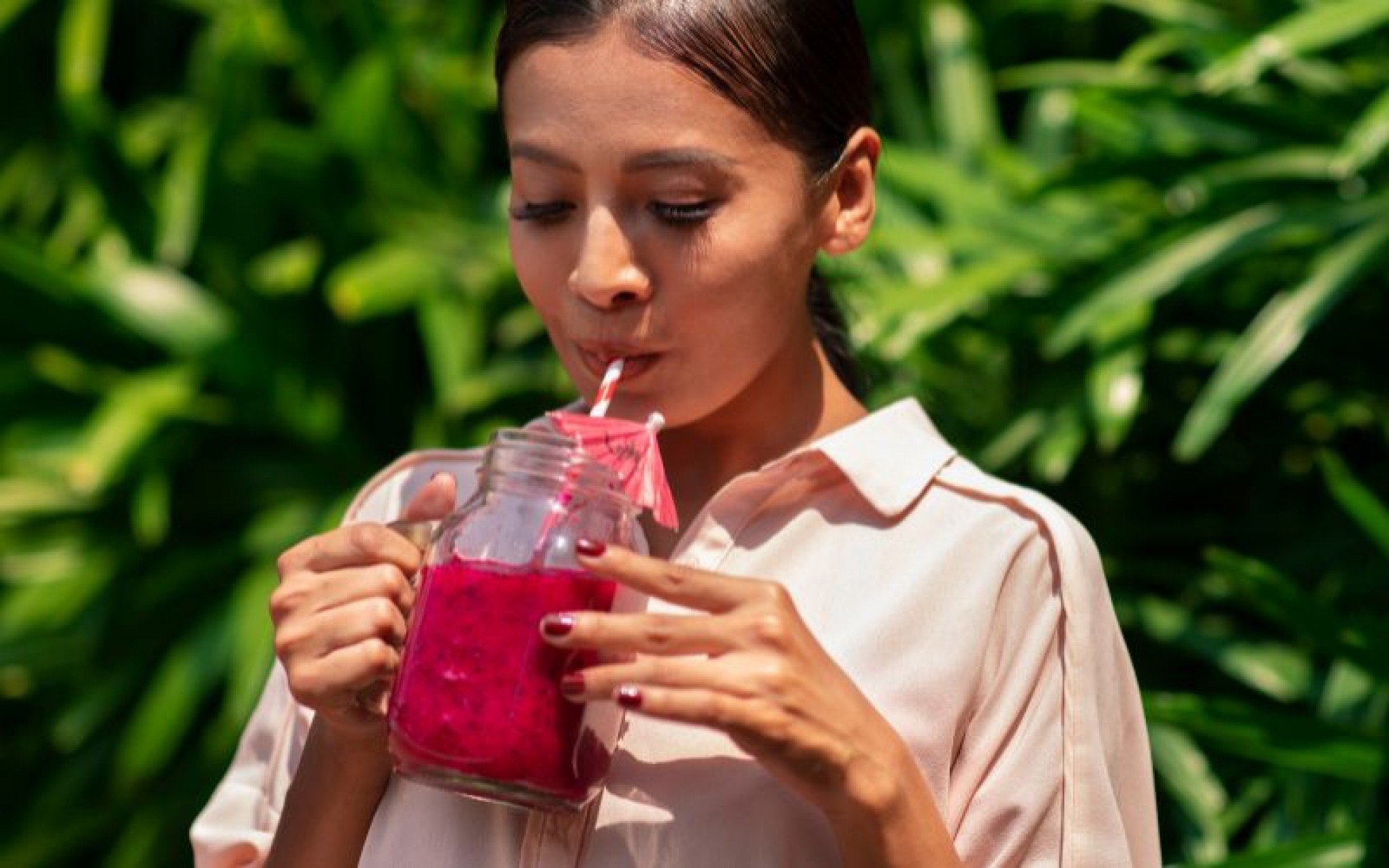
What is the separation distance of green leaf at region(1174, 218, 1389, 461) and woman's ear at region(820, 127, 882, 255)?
42.8 inches

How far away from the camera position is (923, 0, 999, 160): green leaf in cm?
315

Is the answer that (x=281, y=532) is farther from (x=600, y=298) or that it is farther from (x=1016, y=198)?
(x=600, y=298)

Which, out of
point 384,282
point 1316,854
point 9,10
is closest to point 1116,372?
point 1316,854

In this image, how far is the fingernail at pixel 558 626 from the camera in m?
1.07

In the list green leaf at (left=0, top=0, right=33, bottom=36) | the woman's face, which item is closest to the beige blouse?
the woman's face

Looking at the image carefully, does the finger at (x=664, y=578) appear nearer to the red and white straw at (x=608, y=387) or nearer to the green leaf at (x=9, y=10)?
the red and white straw at (x=608, y=387)

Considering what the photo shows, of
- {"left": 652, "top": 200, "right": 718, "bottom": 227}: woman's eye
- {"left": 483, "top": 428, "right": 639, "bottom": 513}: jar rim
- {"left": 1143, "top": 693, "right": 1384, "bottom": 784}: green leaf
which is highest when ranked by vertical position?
{"left": 652, "top": 200, "right": 718, "bottom": 227}: woman's eye

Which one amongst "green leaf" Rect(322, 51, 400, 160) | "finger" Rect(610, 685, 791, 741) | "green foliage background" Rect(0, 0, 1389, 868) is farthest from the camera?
"green leaf" Rect(322, 51, 400, 160)

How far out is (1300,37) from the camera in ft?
7.75

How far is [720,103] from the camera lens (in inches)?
48.7

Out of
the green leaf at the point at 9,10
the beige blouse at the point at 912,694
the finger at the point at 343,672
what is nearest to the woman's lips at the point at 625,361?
the beige blouse at the point at 912,694

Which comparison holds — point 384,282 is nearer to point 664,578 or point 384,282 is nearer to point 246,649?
point 246,649

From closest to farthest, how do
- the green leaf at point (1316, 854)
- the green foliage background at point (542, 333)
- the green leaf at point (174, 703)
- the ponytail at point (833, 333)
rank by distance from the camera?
the ponytail at point (833, 333)
the green leaf at point (1316, 854)
the green foliage background at point (542, 333)
the green leaf at point (174, 703)

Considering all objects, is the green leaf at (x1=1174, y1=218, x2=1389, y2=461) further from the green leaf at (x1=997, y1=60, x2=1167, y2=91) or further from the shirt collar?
the shirt collar
